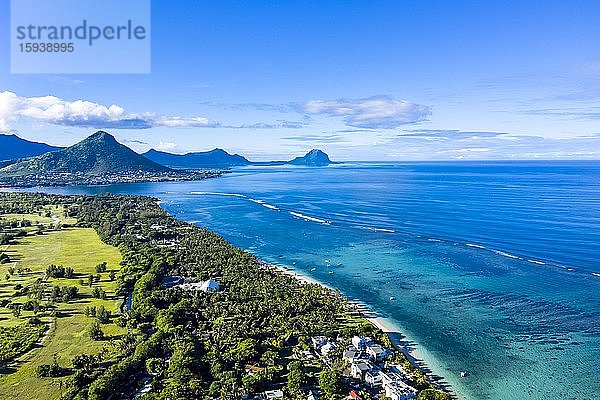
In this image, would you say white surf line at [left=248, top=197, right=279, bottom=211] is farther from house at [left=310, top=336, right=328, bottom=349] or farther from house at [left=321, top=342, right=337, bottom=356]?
house at [left=321, top=342, right=337, bottom=356]

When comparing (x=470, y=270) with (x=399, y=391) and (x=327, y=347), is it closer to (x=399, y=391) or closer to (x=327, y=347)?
(x=327, y=347)

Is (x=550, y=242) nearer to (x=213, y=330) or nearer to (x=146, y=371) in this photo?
(x=213, y=330)

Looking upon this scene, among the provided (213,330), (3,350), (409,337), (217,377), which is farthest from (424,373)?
(3,350)

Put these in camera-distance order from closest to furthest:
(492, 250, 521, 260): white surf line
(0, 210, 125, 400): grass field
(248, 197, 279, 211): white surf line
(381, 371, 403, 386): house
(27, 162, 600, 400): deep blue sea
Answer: (381, 371, 403, 386): house → (0, 210, 125, 400): grass field → (27, 162, 600, 400): deep blue sea → (492, 250, 521, 260): white surf line → (248, 197, 279, 211): white surf line

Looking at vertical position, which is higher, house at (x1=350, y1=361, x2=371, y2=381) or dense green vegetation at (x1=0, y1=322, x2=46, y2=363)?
house at (x1=350, y1=361, x2=371, y2=381)

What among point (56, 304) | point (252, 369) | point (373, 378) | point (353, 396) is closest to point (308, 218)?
point (56, 304)

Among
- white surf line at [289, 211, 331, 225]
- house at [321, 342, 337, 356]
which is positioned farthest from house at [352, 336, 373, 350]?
white surf line at [289, 211, 331, 225]
